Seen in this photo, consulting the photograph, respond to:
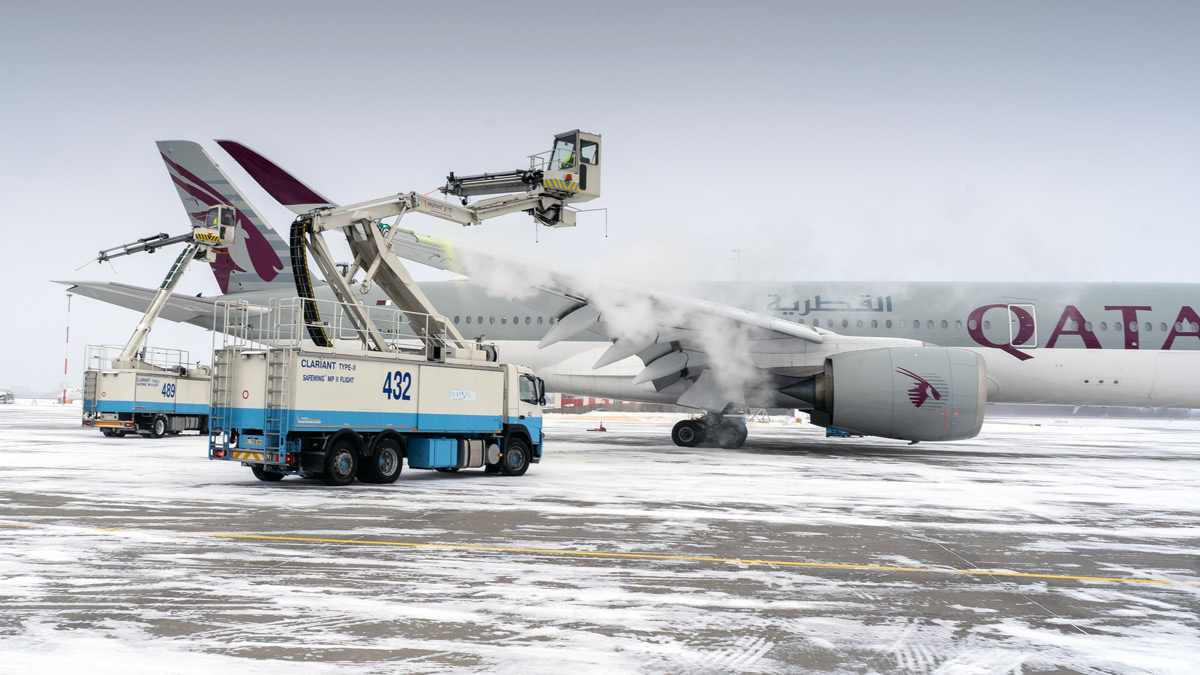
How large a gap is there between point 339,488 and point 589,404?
200 ft

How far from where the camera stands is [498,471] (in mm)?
15266

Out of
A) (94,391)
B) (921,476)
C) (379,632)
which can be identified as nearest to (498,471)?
(921,476)

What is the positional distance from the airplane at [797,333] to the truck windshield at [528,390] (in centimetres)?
223

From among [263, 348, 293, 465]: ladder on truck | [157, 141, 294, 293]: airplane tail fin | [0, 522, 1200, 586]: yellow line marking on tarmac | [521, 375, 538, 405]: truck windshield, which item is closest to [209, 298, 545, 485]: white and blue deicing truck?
[263, 348, 293, 465]: ladder on truck

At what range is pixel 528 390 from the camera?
51.0 ft

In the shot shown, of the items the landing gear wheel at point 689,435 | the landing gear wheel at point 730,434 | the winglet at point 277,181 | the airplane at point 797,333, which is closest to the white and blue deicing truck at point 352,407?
the winglet at point 277,181

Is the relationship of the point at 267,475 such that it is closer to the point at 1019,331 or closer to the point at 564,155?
the point at 564,155

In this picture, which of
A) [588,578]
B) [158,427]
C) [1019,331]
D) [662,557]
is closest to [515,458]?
[662,557]

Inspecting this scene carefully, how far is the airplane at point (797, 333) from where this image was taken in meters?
18.7

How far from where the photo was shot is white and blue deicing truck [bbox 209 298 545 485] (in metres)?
12.1

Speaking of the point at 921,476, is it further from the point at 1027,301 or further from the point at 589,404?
the point at 589,404

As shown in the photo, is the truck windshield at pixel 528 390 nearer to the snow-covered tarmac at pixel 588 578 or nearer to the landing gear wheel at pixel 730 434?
the snow-covered tarmac at pixel 588 578

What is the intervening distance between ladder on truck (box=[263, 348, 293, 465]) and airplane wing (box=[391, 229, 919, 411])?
470 cm

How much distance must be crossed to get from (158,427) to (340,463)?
16861 mm
